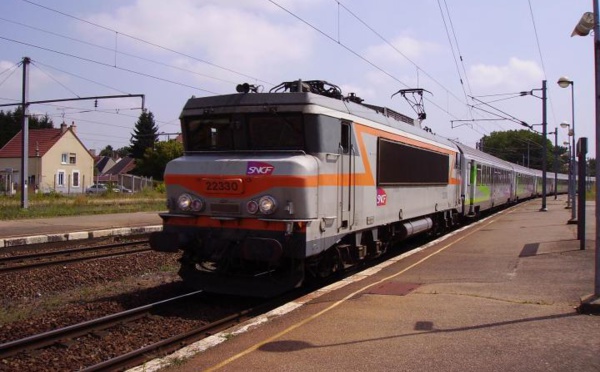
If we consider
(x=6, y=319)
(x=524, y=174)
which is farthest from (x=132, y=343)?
(x=524, y=174)

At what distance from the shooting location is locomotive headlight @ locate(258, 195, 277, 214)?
7414 millimetres

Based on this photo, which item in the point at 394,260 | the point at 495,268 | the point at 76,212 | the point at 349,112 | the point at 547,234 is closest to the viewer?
the point at 349,112

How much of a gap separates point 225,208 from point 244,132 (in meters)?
1.24

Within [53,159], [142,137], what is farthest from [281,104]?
[142,137]

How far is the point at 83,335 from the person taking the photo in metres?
6.49

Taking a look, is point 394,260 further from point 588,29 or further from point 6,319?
point 6,319

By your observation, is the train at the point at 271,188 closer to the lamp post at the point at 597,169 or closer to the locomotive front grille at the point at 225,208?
the locomotive front grille at the point at 225,208

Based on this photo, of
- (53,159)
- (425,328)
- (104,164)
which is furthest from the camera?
(104,164)

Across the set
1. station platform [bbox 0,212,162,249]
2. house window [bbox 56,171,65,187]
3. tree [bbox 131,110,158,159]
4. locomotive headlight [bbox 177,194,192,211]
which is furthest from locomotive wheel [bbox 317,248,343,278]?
tree [bbox 131,110,158,159]

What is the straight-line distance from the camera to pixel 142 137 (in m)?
84.2

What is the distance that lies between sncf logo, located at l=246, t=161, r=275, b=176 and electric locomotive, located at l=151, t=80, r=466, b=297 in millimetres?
15

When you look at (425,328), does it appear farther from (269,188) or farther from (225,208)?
(225,208)

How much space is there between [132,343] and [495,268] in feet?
Result: 22.2

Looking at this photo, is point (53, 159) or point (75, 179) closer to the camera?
point (53, 159)
